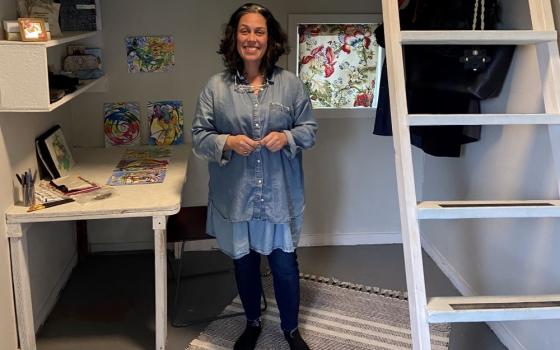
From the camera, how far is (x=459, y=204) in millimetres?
1863

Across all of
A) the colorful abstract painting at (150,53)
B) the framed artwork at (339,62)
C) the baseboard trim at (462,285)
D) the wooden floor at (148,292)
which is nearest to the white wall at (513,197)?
the baseboard trim at (462,285)

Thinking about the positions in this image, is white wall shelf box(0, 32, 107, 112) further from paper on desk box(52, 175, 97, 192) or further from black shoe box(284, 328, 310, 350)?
black shoe box(284, 328, 310, 350)

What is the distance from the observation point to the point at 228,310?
285 cm

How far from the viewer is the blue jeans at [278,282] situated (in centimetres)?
240

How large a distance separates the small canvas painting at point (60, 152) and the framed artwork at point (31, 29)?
0.65 metres

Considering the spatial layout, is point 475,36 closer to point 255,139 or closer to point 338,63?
point 255,139

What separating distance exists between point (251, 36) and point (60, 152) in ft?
4.00

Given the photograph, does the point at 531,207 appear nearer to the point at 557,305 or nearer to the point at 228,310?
the point at 557,305

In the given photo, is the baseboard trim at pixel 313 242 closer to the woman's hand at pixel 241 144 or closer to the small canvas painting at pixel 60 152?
the small canvas painting at pixel 60 152

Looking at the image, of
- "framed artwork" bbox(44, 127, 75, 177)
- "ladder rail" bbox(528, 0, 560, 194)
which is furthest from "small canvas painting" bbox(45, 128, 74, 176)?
"ladder rail" bbox(528, 0, 560, 194)

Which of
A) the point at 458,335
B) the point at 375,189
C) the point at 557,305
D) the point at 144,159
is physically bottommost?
the point at 458,335

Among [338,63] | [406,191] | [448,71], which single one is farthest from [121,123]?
[406,191]

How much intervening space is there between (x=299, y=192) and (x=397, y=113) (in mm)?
642

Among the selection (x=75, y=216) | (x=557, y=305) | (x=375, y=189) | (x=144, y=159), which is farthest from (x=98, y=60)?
(x=557, y=305)
